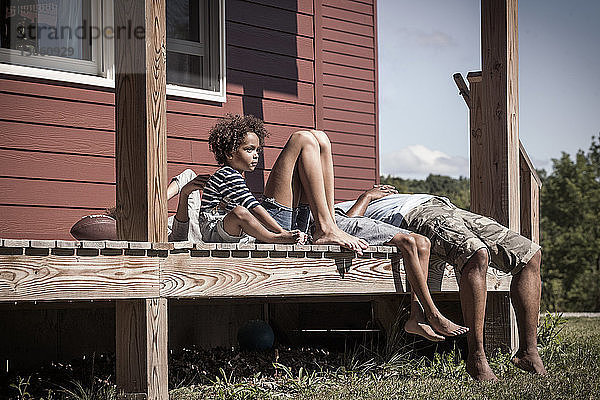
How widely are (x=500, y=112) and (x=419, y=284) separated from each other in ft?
4.76

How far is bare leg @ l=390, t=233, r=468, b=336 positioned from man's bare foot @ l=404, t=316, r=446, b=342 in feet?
0.09

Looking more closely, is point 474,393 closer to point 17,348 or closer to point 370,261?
point 370,261

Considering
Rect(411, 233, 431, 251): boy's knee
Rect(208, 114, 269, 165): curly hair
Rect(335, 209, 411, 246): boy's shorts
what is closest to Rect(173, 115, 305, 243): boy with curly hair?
Rect(208, 114, 269, 165): curly hair

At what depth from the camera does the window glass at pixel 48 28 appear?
186 inches

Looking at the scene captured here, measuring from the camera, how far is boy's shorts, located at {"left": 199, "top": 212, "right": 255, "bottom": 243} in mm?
4051

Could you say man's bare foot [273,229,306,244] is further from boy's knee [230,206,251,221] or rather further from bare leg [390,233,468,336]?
bare leg [390,233,468,336]

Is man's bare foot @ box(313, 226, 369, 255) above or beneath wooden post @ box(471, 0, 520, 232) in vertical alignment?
beneath

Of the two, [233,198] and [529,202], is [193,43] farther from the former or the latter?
[529,202]

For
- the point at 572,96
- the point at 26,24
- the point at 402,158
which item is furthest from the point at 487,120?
the point at 402,158

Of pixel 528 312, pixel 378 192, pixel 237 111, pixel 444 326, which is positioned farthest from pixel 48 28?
pixel 528 312

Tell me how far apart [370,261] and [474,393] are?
824 millimetres

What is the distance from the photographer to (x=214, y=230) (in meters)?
4.12

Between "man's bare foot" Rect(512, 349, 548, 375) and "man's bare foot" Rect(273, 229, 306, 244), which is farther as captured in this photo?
"man's bare foot" Rect(512, 349, 548, 375)

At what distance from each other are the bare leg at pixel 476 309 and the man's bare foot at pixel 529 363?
1.19 feet
